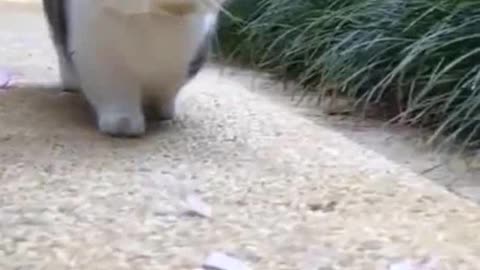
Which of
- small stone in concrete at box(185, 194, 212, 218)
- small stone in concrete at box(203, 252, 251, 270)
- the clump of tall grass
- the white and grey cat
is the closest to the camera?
small stone in concrete at box(203, 252, 251, 270)

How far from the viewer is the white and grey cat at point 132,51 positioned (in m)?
1.22

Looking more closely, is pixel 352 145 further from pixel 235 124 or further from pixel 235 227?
pixel 235 227

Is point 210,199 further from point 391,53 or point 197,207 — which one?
point 391,53

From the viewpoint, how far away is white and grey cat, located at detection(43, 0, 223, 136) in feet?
4.01

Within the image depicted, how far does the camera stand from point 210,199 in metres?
1.02

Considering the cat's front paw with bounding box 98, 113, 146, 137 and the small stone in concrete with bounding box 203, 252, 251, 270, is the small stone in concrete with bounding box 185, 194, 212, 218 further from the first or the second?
the cat's front paw with bounding box 98, 113, 146, 137

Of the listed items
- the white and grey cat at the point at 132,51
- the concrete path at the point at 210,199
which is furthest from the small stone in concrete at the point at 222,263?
the white and grey cat at the point at 132,51

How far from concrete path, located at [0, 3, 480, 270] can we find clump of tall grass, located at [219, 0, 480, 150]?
14cm

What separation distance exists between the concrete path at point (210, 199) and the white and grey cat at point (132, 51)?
4 centimetres

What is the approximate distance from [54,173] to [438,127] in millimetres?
595

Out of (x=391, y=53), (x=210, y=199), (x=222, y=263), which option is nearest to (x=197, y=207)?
(x=210, y=199)

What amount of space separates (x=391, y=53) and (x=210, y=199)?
0.69m

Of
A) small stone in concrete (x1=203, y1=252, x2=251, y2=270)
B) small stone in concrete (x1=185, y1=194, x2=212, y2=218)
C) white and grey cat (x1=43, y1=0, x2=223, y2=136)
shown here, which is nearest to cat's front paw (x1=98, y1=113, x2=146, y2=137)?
white and grey cat (x1=43, y1=0, x2=223, y2=136)

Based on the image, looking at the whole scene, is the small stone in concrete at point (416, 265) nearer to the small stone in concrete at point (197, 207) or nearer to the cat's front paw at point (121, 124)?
the small stone in concrete at point (197, 207)
